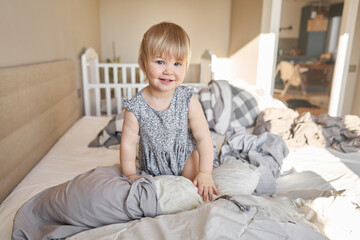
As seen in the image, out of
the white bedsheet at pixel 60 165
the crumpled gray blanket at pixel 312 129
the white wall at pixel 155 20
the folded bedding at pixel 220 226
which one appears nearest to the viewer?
the folded bedding at pixel 220 226

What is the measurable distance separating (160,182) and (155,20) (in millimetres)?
3914

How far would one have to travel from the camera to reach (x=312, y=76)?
6926 mm

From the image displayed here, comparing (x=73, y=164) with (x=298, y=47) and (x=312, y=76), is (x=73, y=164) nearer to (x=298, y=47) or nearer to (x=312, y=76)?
(x=312, y=76)

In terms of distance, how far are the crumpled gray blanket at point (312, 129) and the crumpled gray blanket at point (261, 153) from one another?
23 cm

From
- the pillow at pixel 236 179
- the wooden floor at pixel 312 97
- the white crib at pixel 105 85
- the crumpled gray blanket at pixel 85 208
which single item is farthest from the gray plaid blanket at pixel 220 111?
the wooden floor at pixel 312 97

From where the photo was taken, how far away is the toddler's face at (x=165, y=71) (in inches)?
38.3

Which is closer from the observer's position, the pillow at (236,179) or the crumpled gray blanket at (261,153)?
the pillow at (236,179)

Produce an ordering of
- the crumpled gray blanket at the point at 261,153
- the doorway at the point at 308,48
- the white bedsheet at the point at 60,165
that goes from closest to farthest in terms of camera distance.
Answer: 1. the white bedsheet at the point at 60,165
2. the crumpled gray blanket at the point at 261,153
3. the doorway at the point at 308,48

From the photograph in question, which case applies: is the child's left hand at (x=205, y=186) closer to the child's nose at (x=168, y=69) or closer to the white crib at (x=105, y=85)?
the child's nose at (x=168, y=69)

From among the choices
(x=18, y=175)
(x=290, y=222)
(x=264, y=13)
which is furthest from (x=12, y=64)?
(x=264, y=13)

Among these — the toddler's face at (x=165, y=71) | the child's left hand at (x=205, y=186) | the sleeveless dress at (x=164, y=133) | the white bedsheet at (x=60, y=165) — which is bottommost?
the white bedsheet at (x=60, y=165)

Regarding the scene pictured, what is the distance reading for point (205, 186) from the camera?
0.99 metres

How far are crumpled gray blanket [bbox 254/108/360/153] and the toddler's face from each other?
102 cm

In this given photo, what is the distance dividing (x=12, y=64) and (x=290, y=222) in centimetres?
141
